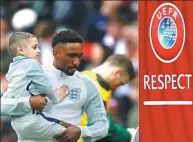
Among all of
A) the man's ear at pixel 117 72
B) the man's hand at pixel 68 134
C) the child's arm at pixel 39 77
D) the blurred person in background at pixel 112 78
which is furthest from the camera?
the man's ear at pixel 117 72

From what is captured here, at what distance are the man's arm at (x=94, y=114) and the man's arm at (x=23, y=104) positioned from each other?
0.44m

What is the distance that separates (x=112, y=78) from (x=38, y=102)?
2.15 m

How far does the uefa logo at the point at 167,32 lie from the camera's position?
6160 millimetres

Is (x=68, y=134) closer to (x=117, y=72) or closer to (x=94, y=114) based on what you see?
(x=94, y=114)

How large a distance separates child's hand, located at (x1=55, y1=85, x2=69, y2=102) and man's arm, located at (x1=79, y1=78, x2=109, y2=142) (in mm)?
209

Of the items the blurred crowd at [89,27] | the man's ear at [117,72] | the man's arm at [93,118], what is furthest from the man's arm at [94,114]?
the blurred crowd at [89,27]

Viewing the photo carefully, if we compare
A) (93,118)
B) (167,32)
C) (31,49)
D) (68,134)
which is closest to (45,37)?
(93,118)

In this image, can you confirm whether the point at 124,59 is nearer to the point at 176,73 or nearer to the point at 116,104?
the point at 176,73

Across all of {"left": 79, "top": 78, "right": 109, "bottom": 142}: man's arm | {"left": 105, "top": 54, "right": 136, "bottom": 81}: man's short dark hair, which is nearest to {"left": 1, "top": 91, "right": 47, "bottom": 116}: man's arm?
{"left": 79, "top": 78, "right": 109, "bottom": 142}: man's arm

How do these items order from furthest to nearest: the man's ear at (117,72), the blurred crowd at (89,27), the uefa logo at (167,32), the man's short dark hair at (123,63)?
the blurred crowd at (89,27), the man's short dark hair at (123,63), the man's ear at (117,72), the uefa logo at (167,32)

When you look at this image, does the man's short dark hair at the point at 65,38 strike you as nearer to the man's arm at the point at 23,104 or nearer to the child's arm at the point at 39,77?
the child's arm at the point at 39,77

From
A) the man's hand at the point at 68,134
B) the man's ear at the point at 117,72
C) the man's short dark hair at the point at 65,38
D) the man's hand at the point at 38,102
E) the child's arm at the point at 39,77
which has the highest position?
the man's short dark hair at the point at 65,38

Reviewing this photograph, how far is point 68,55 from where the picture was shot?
6594 millimetres

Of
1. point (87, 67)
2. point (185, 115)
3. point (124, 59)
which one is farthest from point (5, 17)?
point (185, 115)
